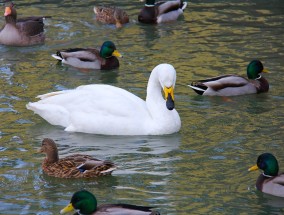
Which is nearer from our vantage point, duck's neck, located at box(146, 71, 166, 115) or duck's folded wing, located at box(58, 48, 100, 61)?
duck's neck, located at box(146, 71, 166, 115)

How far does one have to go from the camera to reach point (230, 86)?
1335 cm

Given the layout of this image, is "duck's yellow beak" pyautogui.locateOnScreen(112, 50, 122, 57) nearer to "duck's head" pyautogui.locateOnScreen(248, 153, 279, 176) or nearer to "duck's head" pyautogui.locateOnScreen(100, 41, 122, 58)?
"duck's head" pyautogui.locateOnScreen(100, 41, 122, 58)

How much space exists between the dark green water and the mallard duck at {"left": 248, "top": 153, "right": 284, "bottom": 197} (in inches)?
3.1

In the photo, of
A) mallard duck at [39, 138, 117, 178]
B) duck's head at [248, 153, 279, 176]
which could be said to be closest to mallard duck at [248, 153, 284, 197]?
duck's head at [248, 153, 279, 176]

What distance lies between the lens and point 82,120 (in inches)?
469

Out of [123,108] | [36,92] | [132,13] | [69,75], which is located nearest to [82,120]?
[123,108]

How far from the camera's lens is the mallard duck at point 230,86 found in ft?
43.6

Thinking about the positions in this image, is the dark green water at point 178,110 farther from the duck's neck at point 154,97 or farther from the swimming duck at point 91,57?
the duck's neck at point 154,97

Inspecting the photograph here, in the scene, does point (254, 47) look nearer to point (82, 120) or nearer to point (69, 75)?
point (69, 75)

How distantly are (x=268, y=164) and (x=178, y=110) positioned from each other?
10.3 ft

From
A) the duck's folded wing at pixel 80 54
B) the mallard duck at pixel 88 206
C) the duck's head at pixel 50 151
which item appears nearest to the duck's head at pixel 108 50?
the duck's folded wing at pixel 80 54

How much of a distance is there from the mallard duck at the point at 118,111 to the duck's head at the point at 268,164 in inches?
78.9

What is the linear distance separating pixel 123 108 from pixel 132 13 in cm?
673

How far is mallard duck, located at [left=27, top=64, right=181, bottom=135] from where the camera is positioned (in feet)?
38.5
